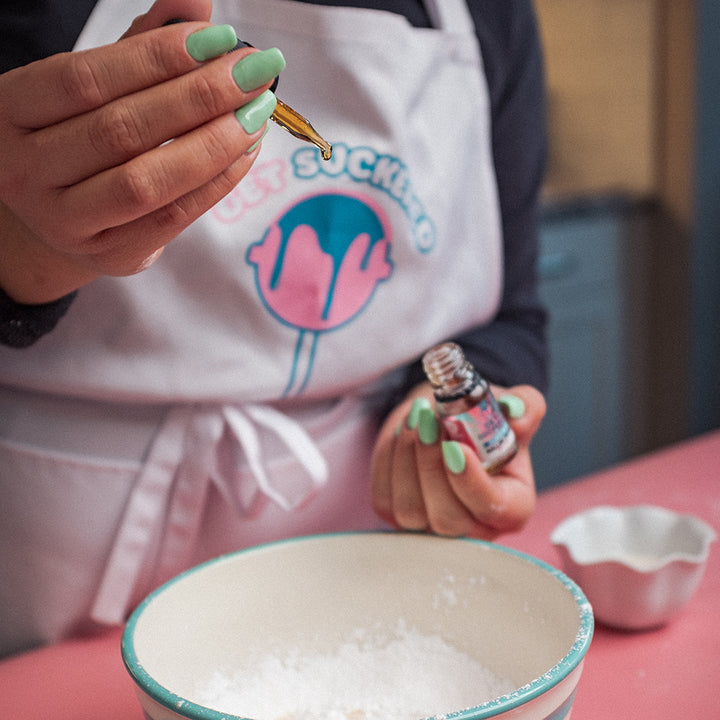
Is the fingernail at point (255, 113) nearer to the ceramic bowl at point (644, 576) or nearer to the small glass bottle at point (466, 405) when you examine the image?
the small glass bottle at point (466, 405)

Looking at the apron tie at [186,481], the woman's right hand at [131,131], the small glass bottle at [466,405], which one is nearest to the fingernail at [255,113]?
the woman's right hand at [131,131]

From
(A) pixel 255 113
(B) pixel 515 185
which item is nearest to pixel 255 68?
(A) pixel 255 113

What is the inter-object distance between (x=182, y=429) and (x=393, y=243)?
0.22 meters

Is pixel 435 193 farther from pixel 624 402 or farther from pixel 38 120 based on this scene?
pixel 624 402

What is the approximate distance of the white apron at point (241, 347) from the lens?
2.05ft

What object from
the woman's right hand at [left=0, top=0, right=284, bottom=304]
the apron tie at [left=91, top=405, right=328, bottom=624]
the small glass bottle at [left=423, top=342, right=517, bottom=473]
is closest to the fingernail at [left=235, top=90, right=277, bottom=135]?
the woman's right hand at [left=0, top=0, right=284, bottom=304]

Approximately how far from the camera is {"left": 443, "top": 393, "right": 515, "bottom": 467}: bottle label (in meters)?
0.55

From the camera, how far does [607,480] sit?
2.77 ft

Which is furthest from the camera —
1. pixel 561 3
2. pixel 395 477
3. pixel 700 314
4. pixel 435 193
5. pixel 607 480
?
pixel 561 3

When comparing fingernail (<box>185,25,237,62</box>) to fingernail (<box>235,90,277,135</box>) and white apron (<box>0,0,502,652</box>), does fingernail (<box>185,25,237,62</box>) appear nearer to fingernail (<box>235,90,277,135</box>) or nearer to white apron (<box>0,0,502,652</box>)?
fingernail (<box>235,90,277,135</box>)

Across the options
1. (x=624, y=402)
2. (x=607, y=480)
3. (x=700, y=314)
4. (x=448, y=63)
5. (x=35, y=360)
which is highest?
(x=448, y=63)

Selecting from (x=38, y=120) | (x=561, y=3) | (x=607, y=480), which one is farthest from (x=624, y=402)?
(x=38, y=120)

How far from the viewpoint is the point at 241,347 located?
0.65m

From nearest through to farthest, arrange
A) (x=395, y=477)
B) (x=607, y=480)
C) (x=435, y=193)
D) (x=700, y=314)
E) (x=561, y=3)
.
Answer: (x=395, y=477)
(x=435, y=193)
(x=607, y=480)
(x=700, y=314)
(x=561, y=3)
